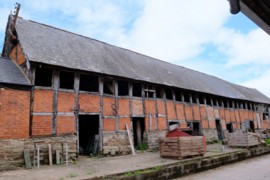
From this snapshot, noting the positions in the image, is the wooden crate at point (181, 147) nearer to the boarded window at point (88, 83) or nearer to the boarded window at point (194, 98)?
the boarded window at point (88, 83)

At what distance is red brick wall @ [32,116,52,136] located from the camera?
9.92 m

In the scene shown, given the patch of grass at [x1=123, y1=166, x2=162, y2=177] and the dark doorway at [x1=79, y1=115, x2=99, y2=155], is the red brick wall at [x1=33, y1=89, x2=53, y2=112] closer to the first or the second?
the dark doorway at [x1=79, y1=115, x2=99, y2=155]

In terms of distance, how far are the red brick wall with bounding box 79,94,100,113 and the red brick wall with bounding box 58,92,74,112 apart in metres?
0.48

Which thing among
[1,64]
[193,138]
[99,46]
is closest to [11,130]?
[1,64]

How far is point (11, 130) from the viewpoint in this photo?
930 cm

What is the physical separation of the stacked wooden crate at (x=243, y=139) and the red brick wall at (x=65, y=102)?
34.7ft

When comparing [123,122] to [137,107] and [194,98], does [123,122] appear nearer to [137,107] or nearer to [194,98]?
[137,107]

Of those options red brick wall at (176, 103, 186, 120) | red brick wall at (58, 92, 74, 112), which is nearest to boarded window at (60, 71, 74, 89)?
red brick wall at (58, 92, 74, 112)

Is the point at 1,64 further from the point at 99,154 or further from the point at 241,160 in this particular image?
the point at 241,160

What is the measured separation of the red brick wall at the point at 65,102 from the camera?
10934 mm

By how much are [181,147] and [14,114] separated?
23.6 ft

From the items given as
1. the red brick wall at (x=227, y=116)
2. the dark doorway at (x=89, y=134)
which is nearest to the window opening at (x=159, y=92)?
the dark doorway at (x=89, y=134)

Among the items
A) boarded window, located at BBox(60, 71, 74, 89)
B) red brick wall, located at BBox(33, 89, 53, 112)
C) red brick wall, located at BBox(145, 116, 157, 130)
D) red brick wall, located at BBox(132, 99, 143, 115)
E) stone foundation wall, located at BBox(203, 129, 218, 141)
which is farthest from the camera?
stone foundation wall, located at BBox(203, 129, 218, 141)

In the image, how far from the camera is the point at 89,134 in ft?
45.7
